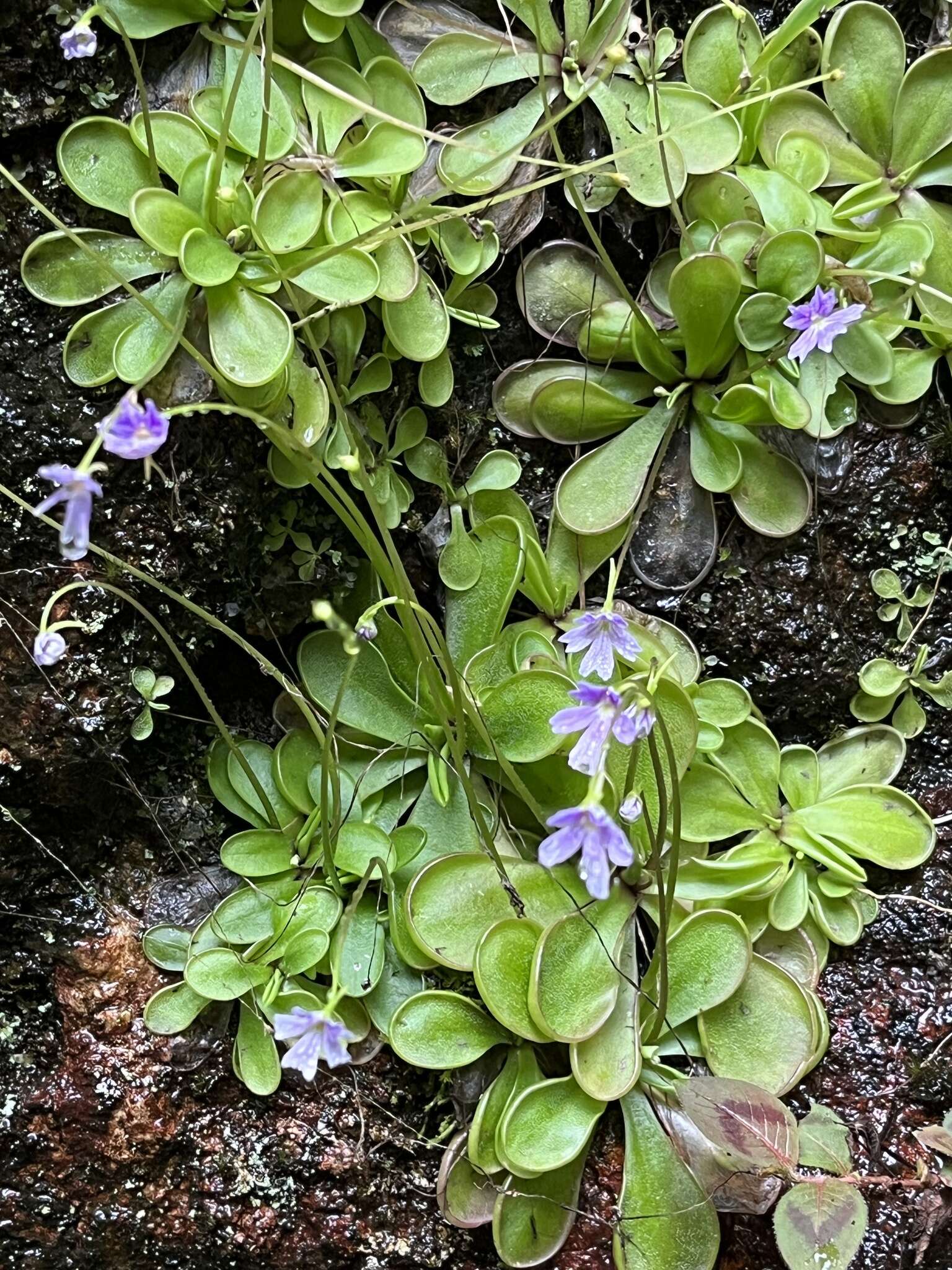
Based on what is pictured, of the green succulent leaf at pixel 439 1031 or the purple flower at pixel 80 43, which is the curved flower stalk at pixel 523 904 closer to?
the green succulent leaf at pixel 439 1031

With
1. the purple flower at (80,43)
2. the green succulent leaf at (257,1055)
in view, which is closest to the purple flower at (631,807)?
the green succulent leaf at (257,1055)

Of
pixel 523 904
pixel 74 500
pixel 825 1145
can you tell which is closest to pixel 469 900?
pixel 523 904

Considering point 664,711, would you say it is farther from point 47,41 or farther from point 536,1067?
point 47,41

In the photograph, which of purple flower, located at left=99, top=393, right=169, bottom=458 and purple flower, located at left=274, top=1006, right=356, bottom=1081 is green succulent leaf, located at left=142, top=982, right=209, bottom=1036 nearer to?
purple flower, located at left=274, top=1006, right=356, bottom=1081

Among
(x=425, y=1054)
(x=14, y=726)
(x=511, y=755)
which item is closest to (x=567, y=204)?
(x=511, y=755)

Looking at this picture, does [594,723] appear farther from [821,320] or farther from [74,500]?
[821,320]

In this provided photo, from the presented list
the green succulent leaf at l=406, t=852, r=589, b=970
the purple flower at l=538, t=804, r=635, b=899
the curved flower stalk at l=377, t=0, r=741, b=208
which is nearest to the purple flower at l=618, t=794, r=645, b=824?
the green succulent leaf at l=406, t=852, r=589, b=970
